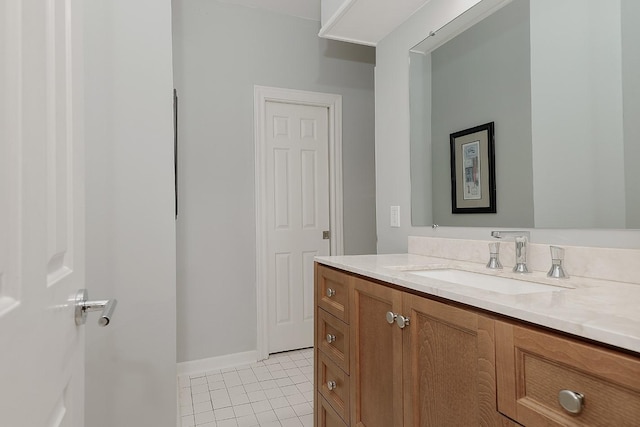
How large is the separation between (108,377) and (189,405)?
900mm

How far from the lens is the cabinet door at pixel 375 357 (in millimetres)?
1113

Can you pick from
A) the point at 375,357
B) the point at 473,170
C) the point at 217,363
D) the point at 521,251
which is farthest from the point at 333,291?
the point at 217,363

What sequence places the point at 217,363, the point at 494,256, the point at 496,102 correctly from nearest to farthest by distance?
the point at 494,256 → the point at 496,102 → the point at 217,363

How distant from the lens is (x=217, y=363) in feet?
8.82

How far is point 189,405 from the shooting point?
2166mm

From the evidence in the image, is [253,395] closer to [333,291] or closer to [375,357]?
[333,291]

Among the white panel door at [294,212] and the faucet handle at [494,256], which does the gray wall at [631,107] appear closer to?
the faucet handle at [494,256]

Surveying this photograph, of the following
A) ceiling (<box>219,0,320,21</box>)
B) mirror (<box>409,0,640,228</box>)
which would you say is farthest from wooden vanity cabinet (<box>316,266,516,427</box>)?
ceiling (<box>219,0,320,21</box>)

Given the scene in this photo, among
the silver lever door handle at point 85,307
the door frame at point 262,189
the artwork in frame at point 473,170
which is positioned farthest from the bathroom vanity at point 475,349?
the door frame at point 262,189

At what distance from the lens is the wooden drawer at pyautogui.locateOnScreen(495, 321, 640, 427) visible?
0.55 m

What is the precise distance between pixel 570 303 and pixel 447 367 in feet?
1.08

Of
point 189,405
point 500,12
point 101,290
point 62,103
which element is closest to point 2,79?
point 62,103

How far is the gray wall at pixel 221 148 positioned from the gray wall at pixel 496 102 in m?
1.50

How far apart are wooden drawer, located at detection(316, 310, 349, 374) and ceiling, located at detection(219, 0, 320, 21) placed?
2376 mm
